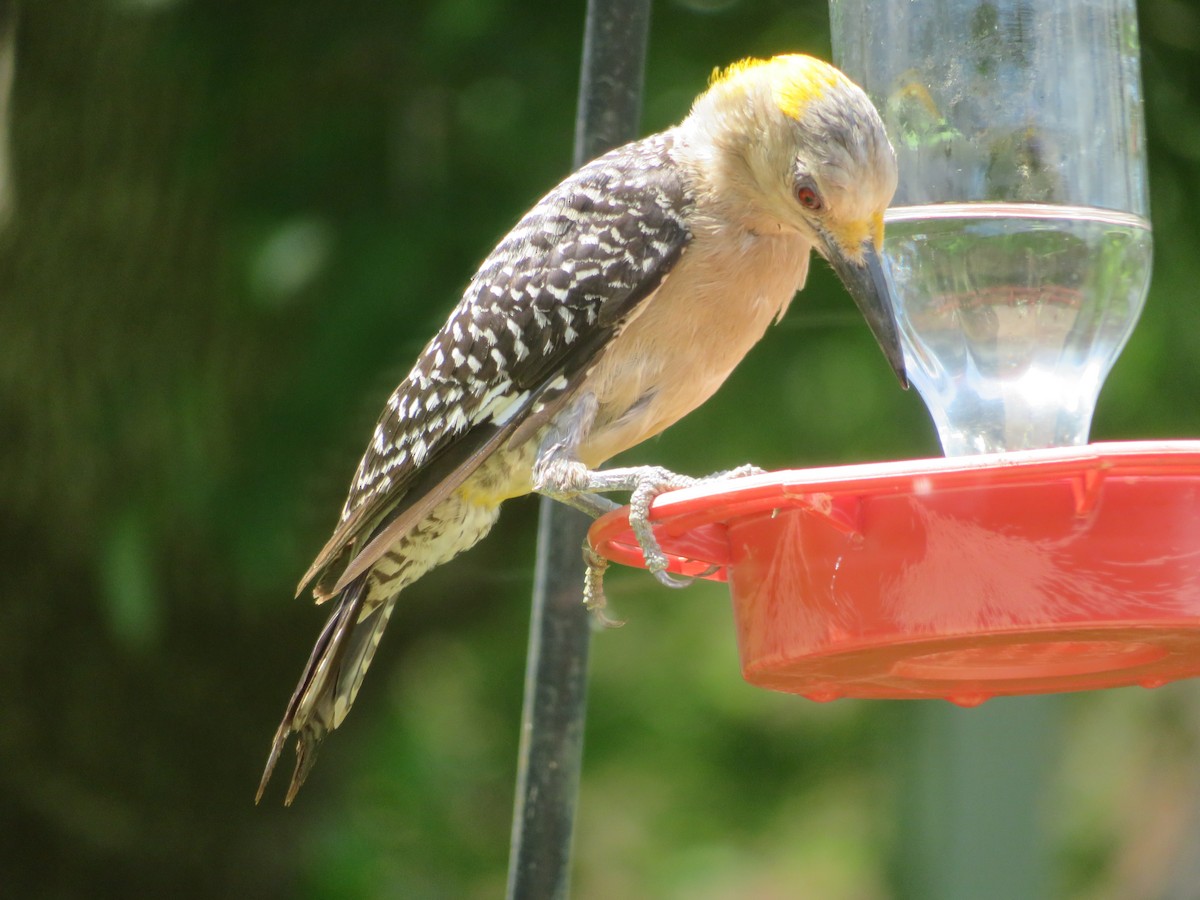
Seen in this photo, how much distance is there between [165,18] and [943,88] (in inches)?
104

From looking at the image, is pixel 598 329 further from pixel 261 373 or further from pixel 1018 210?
pixel 261 373

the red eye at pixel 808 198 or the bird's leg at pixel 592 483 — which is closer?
the bird's leg at pixel 592 483

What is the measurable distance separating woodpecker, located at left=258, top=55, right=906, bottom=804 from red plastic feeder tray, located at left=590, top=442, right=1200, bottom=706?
0.90 metres

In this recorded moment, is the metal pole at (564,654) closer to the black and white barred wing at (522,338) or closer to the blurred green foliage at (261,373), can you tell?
the black and white barred wing at (522,338)

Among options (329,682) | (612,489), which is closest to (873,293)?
(612,489)

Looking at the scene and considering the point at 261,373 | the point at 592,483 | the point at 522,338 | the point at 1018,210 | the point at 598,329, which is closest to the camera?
the point at 592,483

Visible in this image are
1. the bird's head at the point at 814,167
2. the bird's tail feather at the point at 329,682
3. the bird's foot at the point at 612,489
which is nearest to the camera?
the bird's foot at the point at 612,489

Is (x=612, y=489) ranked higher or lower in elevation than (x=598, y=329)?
lower

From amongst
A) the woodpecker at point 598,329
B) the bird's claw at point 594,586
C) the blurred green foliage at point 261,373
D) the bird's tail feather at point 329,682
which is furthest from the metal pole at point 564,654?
the blurred green foliage at point 261,373

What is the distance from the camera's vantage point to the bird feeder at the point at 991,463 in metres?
2.41

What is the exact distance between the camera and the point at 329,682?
4016 millimetres

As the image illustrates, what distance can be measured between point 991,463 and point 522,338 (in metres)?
1.80

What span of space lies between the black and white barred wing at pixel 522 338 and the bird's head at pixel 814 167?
0.63 ft

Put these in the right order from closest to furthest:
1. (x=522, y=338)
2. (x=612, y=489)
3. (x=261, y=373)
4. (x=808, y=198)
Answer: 1. (x=612, y=489)
2. (x=808, y=198)
3. (x=522, y=338)
4. (x=261, y=373)
